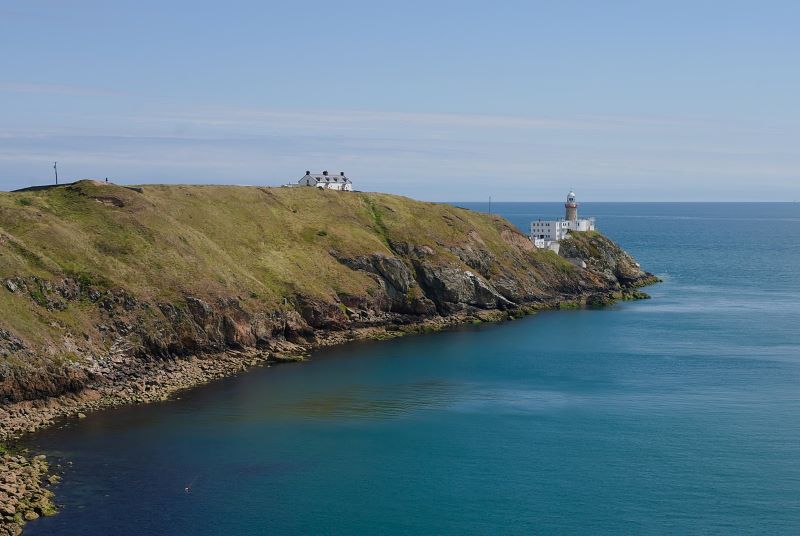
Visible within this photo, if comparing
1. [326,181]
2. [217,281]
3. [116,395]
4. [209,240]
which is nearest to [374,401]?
[116,395]

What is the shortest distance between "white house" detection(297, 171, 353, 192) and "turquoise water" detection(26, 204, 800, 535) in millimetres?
79888

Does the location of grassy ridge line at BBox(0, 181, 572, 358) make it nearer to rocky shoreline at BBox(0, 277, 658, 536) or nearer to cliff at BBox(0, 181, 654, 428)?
cliff at BBox(0, 181, 654, 428)

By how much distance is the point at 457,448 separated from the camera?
75.1 metres

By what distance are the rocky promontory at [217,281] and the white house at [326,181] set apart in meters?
21.4

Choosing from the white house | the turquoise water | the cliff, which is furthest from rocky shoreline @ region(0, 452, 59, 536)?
the white house

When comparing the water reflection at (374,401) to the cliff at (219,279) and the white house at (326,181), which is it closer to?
the cliff at (219,279)

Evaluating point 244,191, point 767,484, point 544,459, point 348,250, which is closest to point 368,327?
point 348,250

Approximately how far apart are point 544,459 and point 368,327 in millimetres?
60830

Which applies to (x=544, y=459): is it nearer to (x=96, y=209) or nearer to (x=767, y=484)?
(x=767, y=484)

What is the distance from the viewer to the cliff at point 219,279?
91.4m

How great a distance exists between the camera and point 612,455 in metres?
72.7

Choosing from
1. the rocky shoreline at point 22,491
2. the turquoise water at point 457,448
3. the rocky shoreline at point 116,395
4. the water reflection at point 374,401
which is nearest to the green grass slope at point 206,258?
the rocky shoreline at point 116,395

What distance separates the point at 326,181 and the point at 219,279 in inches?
3153

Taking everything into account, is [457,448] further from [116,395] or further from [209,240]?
[209,240]
